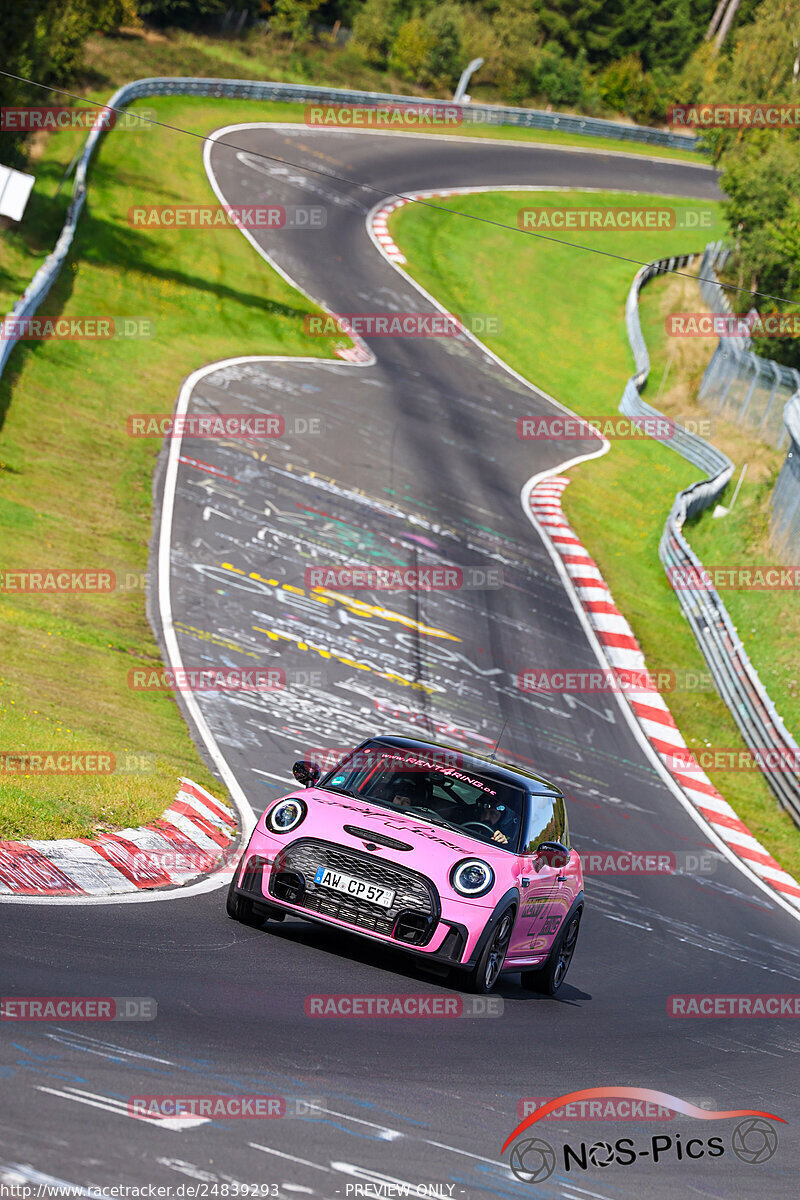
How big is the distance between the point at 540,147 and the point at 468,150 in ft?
18.2

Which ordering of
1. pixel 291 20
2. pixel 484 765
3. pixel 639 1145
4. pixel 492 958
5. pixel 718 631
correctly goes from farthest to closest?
pixel 291 20, pixel 718 631, pixel 484 765, pixel 492 958, pixel 639 1145

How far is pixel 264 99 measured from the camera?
55.5m

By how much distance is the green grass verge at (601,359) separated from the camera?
2292 centimetres

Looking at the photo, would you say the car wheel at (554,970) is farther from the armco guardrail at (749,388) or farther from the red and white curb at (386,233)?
the red and white curb at (386,233)

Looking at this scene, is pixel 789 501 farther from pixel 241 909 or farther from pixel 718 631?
pixel 241 909

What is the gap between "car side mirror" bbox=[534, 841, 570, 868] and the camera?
380 inches

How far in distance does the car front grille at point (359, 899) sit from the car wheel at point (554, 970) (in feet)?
6.17

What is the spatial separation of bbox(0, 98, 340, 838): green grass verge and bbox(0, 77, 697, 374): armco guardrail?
26.9 inches

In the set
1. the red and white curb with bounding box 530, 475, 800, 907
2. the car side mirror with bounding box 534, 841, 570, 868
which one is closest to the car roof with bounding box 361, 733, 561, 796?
the car side mirror with bounding box 534, 841, 570, 868

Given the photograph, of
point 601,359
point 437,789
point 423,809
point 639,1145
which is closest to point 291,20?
point 601,359

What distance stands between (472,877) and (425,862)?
1.02ft

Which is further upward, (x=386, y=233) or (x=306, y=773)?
(x=386, y=233)

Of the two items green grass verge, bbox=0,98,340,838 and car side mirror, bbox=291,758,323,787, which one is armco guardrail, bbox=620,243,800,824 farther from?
car side mirror, bbox=291,758,323,787

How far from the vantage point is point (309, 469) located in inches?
1027
